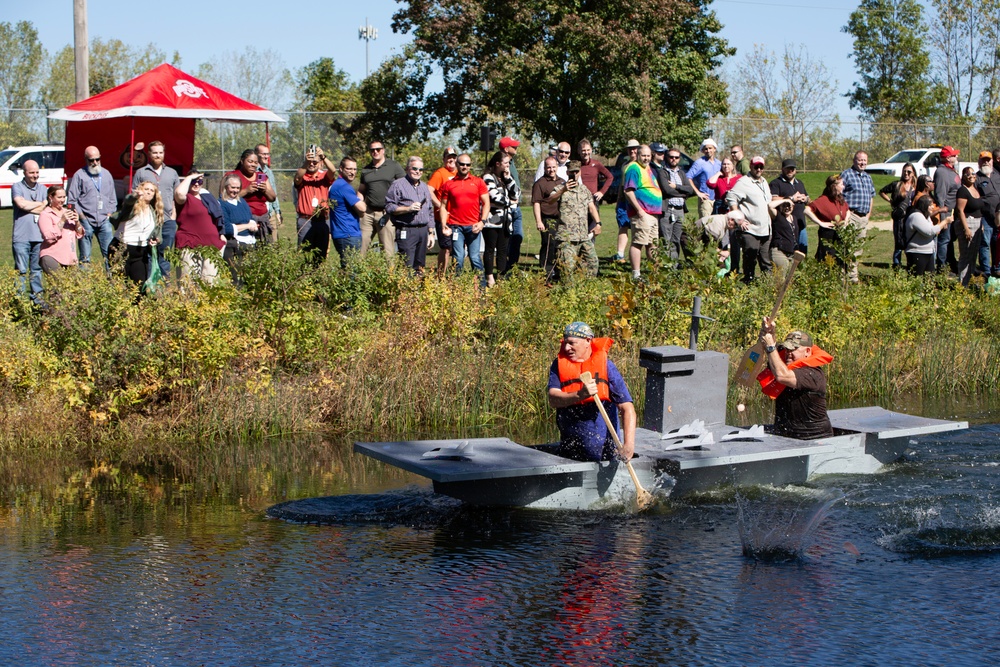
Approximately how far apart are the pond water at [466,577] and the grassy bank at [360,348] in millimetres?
1135

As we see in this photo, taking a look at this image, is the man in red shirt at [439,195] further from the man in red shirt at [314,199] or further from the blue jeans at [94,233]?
the blue jeans at [94,233]

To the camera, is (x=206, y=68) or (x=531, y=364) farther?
(x=206, y=68)

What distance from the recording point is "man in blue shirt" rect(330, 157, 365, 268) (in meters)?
16.1

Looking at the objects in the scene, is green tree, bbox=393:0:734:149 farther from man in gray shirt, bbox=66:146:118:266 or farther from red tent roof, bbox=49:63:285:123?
man in gray shirt, bbox=66:146:118:266

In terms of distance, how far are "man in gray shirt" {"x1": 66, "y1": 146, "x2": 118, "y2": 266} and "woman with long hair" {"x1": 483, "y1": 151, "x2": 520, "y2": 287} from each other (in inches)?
195

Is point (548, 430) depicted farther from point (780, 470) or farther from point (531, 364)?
point (780, 470)

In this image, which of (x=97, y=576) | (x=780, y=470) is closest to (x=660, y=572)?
(x=780, y=470)

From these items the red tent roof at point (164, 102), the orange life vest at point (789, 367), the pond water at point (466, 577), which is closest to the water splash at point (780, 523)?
the pond water at point (466, 577)

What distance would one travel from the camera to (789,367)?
1116 cm

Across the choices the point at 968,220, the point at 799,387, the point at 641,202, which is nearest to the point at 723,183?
the point at 641,202

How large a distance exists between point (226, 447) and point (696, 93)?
100 feet

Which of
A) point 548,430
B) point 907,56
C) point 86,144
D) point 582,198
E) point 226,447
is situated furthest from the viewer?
point 907,56

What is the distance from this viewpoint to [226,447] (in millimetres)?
12398

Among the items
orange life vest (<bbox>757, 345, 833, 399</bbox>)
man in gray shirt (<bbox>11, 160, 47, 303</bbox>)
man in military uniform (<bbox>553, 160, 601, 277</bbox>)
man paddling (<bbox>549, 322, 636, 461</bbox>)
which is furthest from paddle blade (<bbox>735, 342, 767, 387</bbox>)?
man in gray shirt (<bbox>11, 160, 47, 303</bbox>)
